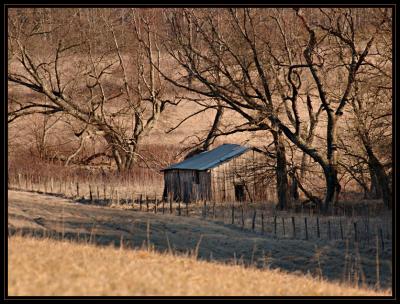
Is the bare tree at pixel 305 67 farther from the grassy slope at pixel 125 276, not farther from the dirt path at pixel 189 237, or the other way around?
the grassy slope at pixel 125 276

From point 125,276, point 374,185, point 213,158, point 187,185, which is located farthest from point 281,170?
point 125,276

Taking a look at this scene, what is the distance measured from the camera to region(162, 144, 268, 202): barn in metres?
38.9

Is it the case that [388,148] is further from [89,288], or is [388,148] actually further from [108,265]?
[89,288]

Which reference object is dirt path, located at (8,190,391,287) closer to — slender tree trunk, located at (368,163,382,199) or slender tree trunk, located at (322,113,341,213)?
slender tree trunk, located at (368,163,382,199)

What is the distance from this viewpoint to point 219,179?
128 ft

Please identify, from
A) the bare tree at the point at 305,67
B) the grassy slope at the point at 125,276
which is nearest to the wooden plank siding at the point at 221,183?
the bare tree at the point at 305,67

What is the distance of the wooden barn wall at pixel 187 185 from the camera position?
128 feet

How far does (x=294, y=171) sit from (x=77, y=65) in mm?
25955

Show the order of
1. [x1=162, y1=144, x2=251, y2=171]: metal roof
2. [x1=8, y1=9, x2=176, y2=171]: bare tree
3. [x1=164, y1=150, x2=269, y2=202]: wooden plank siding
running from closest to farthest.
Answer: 1. [x1=164, y1=150, x2=269, y2=202]: wooden plank siding
2. [x1=162, y1=144, x2=251, y2=171]: metal roof
3. [x1=8, y1=9, x2=176, y2=171]: bare tree

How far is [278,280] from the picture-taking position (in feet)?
48.9

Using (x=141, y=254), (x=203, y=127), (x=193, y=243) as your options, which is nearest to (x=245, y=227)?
(x=193, y=243)

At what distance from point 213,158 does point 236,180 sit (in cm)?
199

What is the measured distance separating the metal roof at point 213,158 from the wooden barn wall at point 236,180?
275 millimetres

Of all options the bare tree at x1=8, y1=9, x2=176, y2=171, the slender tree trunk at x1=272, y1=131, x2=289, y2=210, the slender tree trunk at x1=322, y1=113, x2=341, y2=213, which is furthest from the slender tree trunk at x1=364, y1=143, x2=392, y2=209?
the bare tree at x1=8, y1=9, x2=176, y2=171
